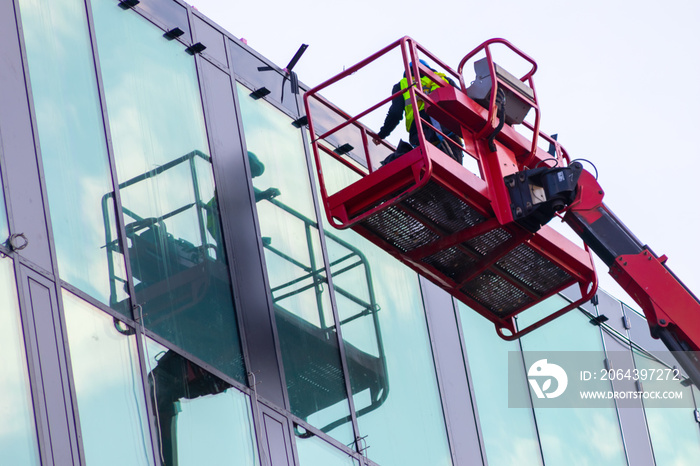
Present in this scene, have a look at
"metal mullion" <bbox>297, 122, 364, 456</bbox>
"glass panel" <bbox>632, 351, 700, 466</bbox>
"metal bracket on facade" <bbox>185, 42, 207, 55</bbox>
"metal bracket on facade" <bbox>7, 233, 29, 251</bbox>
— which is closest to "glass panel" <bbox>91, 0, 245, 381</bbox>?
"metal bracket on facade" <bbox>185, 42, 207, 55</bbox>

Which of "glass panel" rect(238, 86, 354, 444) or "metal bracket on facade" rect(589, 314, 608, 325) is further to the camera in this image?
"metal bracket on facade" rect(589, 314, 608, 325)

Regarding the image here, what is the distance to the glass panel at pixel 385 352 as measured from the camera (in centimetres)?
1264

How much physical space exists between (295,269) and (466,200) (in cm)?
249

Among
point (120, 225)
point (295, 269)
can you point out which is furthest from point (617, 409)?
point (120, 225)

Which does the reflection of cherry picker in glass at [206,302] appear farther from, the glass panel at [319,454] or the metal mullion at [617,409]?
the metal mullion at [617,409]

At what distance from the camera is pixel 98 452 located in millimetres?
9055

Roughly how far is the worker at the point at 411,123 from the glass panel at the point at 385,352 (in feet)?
6.00

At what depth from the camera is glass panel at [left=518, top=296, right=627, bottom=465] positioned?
614 inches

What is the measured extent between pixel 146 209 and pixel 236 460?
8.18ft

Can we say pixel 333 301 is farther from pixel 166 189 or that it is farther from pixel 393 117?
pixel 166 189

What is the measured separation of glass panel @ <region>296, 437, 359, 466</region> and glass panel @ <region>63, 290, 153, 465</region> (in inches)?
82.9

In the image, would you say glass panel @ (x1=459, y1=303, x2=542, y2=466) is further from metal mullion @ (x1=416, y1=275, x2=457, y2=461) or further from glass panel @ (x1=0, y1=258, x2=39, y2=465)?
glass panel @ (x1=0, y1=258, x2=39, y2=465)

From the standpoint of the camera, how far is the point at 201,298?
1105 cm

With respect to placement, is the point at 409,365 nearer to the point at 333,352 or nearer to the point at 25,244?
the point at 333,352
